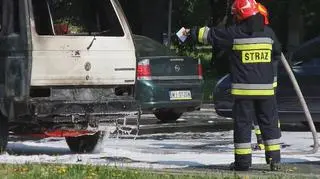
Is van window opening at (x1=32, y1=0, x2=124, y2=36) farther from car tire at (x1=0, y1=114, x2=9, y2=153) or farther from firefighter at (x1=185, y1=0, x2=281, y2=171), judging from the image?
firefighter at (x1=185, y1=0, x2=281, y2=171)

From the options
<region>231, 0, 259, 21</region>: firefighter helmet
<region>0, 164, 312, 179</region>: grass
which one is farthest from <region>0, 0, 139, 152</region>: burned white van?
<region>231, 0, 259, 21</region>: firefighter helmet

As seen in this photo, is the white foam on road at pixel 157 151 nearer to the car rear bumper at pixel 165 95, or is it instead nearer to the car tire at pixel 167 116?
the car rear bumper at pixel 165 95

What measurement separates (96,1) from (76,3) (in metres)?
0.26

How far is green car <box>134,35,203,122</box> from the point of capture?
1558 centimetres

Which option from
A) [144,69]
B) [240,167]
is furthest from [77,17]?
[144,69]

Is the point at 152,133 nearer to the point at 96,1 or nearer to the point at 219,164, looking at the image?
the point at 96,1

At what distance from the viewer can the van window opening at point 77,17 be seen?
36.0 ft

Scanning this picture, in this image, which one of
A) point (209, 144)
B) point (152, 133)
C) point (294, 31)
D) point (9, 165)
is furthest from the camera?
point (294, 31)

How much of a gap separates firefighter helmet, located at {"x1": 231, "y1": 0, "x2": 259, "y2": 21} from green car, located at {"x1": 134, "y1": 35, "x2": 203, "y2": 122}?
638 centimetres

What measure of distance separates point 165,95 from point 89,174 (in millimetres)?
7539

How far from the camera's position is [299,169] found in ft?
30.3

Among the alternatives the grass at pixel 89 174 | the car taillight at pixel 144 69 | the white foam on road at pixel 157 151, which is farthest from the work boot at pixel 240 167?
the car taillight at pixel 144 69

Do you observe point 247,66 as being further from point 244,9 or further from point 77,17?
point 77,17

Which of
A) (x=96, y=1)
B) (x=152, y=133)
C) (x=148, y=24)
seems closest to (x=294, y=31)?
(x=148, y=24)
